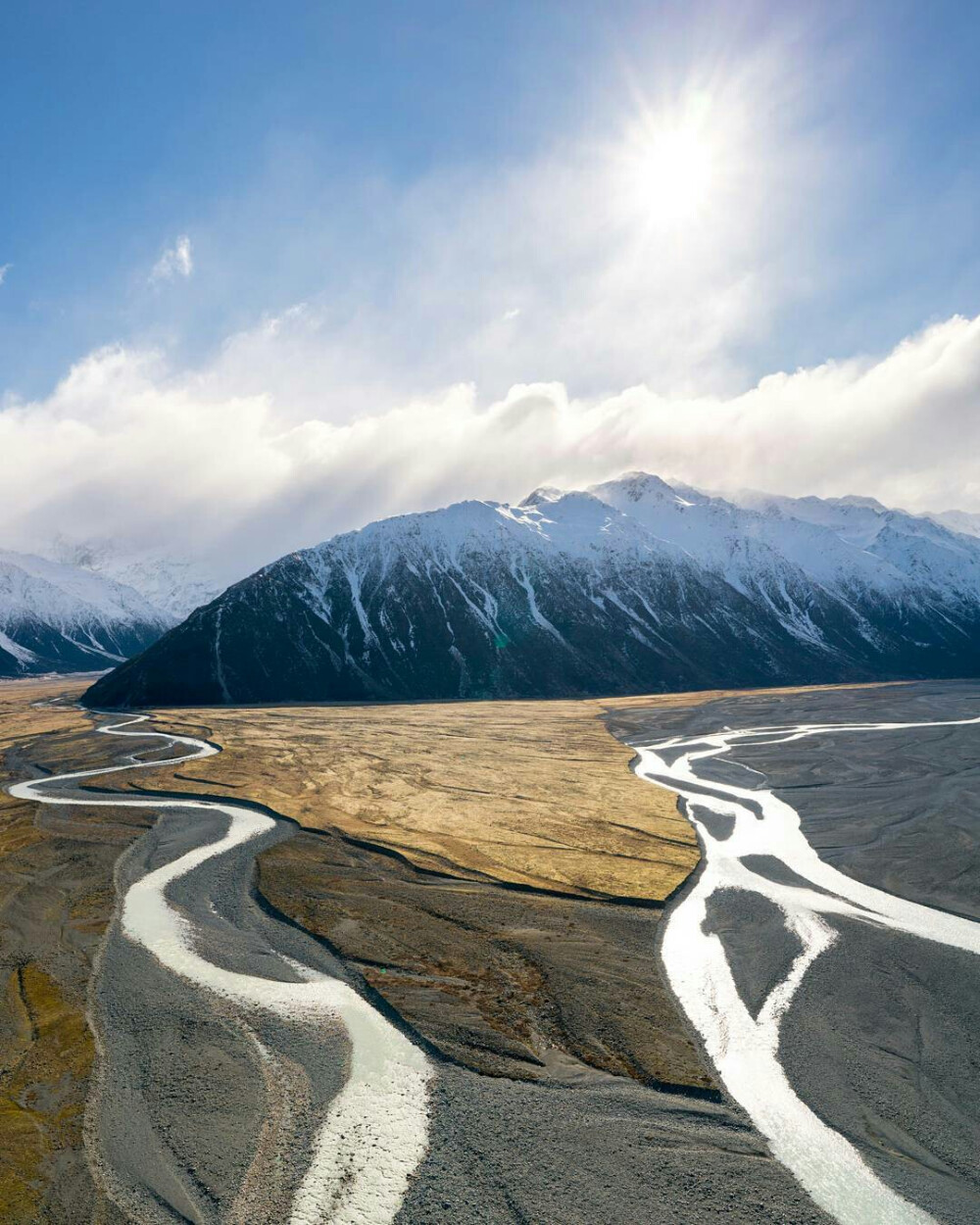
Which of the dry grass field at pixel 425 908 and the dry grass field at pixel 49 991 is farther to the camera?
the dry grass field at pixel 425 908

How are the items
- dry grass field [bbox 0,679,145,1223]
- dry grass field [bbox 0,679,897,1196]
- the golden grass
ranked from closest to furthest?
dry grass field [bbox 0,679,145,1223], dry grass field [bbox 0,679,897,1196], the golden grass

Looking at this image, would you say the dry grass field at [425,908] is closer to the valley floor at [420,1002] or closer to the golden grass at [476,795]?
the valley floor at [420,1002]

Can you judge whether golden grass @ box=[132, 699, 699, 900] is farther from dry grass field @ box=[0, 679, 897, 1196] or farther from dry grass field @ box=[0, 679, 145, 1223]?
dry grass field @ box=[0, 679, 145, 1223]

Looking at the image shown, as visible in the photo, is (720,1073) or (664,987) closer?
(720,1073)

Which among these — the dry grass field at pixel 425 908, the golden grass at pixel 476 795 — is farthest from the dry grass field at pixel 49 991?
the golden grass at pixel 476 795

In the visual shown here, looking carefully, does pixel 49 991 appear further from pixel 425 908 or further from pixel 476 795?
pixel 476 795

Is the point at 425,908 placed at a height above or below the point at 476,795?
below

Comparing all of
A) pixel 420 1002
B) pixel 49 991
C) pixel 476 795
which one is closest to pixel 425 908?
pixel 420 1002

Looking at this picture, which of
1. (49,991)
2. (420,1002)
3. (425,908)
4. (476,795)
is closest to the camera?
(420,1002)

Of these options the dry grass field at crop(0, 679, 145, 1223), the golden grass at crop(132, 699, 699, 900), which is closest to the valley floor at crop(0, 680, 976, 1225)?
the dry grass field at crop(0, 679, 145, 1223)

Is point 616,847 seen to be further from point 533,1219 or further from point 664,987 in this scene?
point 533,1219

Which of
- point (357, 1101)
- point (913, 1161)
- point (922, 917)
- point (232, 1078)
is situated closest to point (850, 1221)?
point (913, 1161)
